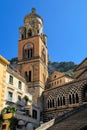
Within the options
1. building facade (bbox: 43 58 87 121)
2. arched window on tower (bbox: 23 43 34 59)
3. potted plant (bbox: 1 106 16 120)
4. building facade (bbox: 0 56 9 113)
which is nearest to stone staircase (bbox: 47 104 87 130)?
potted plant (bbox: 1 106 16 120)

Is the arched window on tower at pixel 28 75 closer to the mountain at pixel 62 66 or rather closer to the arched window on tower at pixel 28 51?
the arched window on tower at pixel 28 51

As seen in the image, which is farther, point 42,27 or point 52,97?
point 42,27

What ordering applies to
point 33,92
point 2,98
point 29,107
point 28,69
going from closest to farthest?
point 2,98 < point 29,107 < point 33,92 < point 28,69

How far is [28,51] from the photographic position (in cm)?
5109

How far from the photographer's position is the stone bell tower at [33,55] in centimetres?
4597

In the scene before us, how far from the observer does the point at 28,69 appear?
4859 cm

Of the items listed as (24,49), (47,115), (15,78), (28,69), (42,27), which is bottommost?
(47,115)

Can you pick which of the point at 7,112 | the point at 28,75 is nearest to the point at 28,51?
the point at 28,75

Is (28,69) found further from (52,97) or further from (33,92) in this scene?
(52,97)

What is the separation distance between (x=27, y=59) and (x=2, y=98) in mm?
20955

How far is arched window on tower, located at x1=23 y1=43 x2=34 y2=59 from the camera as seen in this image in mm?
50369

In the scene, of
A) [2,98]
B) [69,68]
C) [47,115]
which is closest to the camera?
[2,98]

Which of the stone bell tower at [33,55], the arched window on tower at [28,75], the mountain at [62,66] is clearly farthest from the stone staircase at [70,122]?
the mountain at [62,66]

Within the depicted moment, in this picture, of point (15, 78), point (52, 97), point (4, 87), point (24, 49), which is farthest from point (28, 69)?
point (4, 87)
